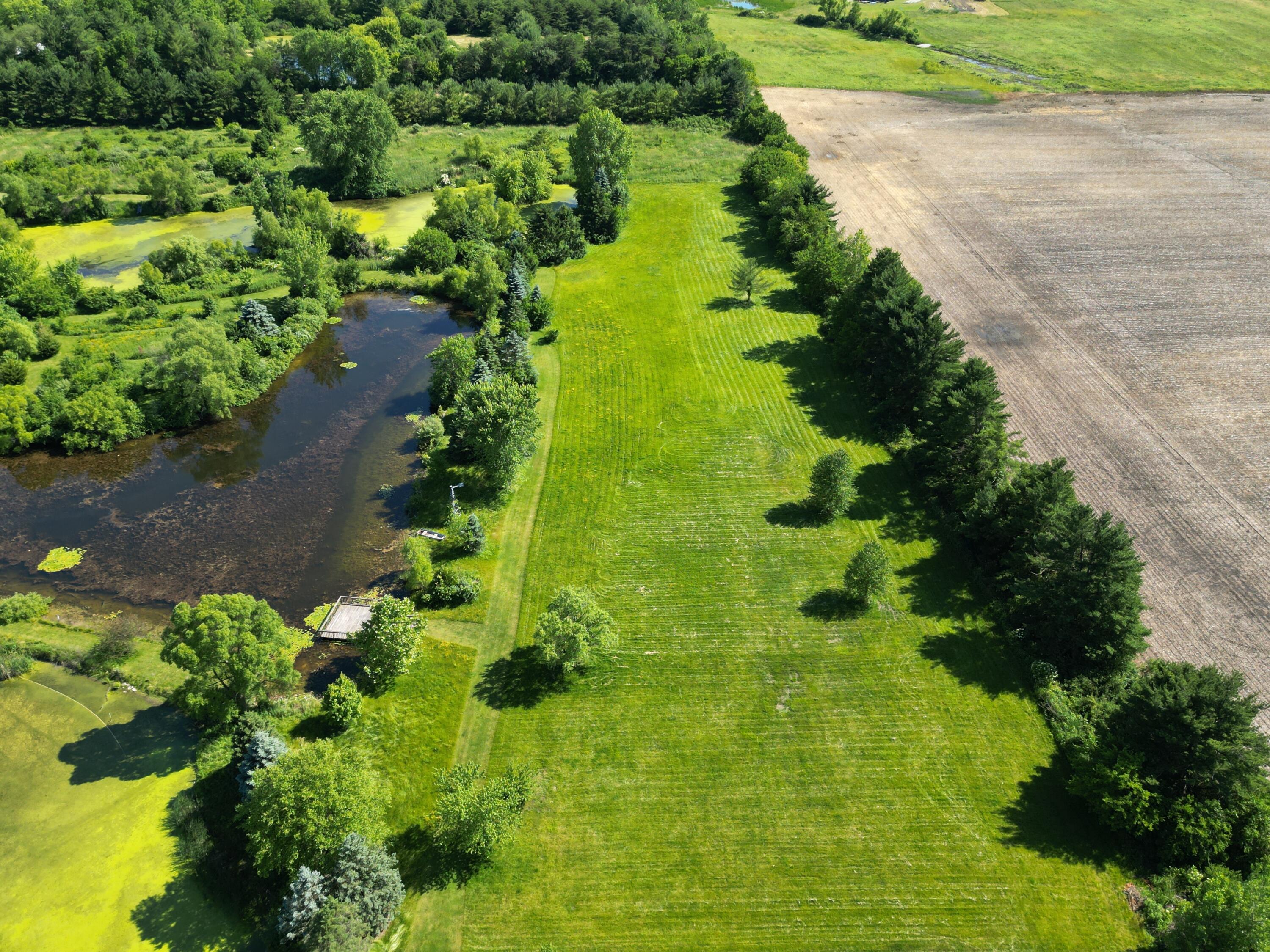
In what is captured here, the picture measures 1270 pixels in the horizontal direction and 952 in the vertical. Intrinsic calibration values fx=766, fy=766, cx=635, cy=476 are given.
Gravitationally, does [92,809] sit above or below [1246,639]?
below

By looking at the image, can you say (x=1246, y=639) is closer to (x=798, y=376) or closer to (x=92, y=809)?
(x=798, y=376)

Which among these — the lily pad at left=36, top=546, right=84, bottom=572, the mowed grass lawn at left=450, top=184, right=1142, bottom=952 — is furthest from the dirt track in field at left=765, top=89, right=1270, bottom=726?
the lily pad at left=36, top=546, right=84, bottom=572

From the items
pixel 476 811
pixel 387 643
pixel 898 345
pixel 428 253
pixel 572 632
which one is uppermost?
pixel 898 345

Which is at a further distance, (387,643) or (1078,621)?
(387,643)

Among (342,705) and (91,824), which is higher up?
(342,705)

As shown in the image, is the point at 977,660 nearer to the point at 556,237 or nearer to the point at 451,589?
the point at 451,589

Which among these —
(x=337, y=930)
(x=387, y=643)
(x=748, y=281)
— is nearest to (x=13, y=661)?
(x=387, y=643)

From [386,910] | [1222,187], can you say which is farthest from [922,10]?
[386,910]
